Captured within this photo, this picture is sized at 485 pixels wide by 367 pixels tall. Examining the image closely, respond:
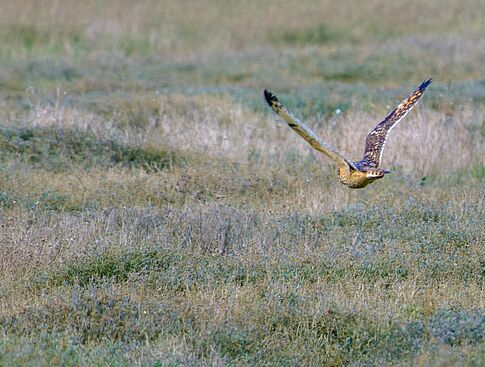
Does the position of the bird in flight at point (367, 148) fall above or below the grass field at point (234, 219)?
above

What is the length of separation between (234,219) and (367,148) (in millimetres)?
1414

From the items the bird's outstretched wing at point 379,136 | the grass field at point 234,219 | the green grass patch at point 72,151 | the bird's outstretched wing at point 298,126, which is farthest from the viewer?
the green grass patch at point 72,151

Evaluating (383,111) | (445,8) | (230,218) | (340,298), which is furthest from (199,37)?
(340,298)

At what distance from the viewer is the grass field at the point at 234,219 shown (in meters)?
6.18

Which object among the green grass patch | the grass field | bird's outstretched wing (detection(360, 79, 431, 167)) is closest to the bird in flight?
bird's outstretched wing (detection(360, 79, 431, 167))

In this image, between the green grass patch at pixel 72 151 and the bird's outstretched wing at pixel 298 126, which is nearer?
the bird's outstretched wing at pixel 298 126

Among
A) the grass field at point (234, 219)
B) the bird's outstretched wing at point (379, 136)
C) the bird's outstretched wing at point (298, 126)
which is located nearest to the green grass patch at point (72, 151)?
the grass field at point (234, 219)

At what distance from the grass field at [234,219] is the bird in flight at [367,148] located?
68 centimetres

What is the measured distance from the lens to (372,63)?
1950cm

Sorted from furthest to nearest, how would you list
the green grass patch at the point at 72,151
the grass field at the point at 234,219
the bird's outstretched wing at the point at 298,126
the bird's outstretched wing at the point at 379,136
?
the green grass patch at the point at 72,151 → the bird's outstretched wing at the point at 379,136 → the bird's outstretched wing at the point at 298,126 → the grass field at the point at 234,219

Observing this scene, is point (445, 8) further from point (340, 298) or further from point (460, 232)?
point (340, 298)

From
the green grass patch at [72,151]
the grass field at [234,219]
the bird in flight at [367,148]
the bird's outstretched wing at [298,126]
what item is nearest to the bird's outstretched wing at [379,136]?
the bird in flight at [367,148]

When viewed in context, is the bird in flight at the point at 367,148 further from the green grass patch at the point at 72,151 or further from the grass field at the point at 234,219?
the green grass patch at the point at 72,151

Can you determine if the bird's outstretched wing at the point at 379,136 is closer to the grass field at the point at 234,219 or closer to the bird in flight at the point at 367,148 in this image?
the bird in flight at the point at 367,148
